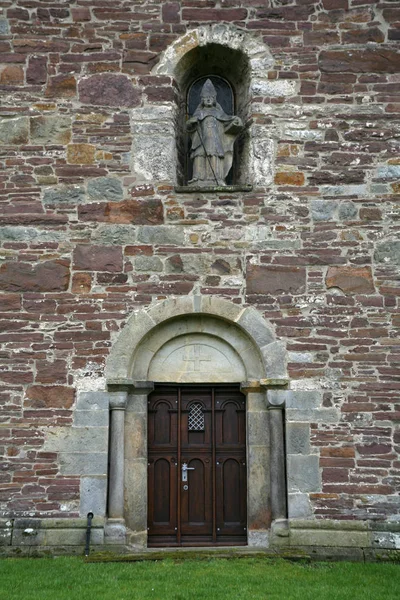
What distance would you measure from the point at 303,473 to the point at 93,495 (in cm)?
222

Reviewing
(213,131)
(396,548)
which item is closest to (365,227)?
(213,131)

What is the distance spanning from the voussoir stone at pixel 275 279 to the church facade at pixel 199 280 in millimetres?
24

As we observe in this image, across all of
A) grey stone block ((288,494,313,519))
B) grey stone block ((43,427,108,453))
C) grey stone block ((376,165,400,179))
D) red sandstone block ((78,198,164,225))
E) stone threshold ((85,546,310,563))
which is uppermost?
grey stone block ((376,165,400,179))

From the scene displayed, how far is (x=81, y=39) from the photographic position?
8.59m

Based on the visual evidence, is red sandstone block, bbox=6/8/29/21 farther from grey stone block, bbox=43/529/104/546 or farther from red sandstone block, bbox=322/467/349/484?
red sandstone block, bbox=322/467/349/484

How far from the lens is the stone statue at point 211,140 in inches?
338

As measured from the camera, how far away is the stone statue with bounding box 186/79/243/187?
859cm

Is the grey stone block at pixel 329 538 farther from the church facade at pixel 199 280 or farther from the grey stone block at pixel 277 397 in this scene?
the grey stone block at pixel 277 397

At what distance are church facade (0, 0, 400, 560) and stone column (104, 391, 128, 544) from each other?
2cm

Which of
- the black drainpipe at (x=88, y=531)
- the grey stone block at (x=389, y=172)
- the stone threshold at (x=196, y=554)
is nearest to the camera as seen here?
the stone threshold at (x=196, y=554)

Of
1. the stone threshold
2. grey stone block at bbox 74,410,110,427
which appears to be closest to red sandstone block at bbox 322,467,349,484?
the stone threshold

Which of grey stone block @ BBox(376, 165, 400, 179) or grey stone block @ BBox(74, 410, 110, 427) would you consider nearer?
grey stone block @ BBox(74, 410, 110, 427)

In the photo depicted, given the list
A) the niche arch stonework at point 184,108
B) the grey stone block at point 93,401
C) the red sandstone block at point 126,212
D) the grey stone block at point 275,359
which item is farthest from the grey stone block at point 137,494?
the niche arch stonework at point 184,108

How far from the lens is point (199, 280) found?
26.6 ft
